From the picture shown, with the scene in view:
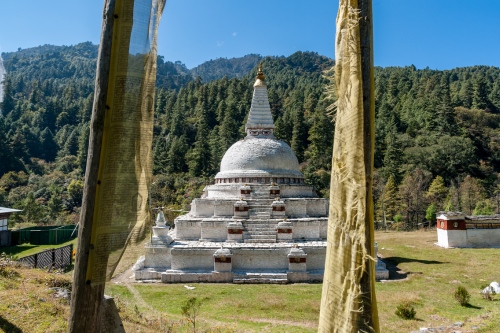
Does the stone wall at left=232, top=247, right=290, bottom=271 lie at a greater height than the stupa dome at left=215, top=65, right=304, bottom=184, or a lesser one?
lesser

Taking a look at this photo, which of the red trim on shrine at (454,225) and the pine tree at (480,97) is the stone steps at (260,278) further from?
the pine tree at (480,97)

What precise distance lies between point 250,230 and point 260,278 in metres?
2.67

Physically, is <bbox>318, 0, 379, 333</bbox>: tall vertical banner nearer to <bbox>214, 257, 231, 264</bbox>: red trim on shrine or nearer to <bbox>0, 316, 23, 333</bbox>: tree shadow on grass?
<bbox>0, 316, 23, 333</bbox>: tree shadow on grass

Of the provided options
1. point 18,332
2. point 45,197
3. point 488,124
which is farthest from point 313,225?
point 488,124

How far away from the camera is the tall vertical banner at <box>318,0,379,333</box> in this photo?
2975 millimetres

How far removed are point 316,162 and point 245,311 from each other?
124 feet

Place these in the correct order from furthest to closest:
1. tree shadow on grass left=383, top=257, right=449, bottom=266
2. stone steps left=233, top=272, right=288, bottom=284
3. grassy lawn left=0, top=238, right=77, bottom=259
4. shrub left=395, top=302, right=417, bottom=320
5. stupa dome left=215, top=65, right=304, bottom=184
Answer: grassy lawn left=0, top=238, right=77, bottom=259 < stupa dome left=215, top=65, right=304, bottom=184 < tree shadow on grass left=383, top=257, right=449, bottom=266 < stone steps left=233, top=272, right=288, bottom=284 < shrub left=395, top=302, right=417, bottom=320

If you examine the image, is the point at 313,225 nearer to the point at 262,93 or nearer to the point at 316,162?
the point at 262,93

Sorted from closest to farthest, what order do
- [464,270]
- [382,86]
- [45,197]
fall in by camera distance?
[464,270]
[45,197]
[382,86]

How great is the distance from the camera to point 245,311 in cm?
986

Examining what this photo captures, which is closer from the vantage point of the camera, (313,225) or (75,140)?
(313,225)

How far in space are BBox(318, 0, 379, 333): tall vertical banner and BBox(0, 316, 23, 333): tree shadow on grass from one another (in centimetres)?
501

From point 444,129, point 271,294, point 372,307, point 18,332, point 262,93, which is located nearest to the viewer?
point 372,307

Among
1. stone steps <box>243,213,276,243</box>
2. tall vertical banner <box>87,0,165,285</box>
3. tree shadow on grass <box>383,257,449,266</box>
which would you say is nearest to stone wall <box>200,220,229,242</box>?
stone steps <box>243,213,276,243</box>
